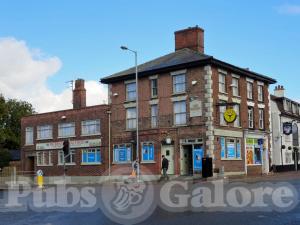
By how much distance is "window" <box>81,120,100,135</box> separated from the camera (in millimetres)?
42875

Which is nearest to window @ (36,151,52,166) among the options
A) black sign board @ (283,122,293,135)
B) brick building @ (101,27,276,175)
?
brick building @ (101,27,276,175)

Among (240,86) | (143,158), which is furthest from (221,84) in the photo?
(143,158)

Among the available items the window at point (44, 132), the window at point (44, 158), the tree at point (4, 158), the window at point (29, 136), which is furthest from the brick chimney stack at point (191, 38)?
the tree at point (4, 158)

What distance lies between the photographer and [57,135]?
4650cm

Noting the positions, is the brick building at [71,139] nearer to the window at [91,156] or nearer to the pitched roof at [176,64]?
the window at [91,156]

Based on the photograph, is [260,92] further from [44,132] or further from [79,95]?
[44,132]

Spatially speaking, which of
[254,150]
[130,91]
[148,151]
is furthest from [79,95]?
[254,150]

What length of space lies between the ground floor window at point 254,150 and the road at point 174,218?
25.5 meters

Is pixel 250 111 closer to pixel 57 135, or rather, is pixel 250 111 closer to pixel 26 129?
pixel 57 135

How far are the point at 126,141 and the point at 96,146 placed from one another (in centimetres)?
364

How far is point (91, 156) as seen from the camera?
42875 millimetres

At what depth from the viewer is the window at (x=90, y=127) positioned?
141 feet

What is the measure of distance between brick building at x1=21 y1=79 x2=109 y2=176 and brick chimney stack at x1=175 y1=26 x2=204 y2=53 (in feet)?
28.5

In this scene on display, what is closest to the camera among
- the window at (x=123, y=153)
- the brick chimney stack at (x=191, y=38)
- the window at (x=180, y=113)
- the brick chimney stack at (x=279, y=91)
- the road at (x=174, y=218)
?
the road at (x=174, y=218)
